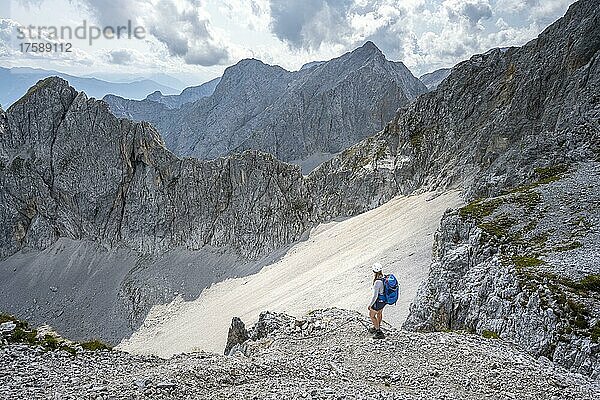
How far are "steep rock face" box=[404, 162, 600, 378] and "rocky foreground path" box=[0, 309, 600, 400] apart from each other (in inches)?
41.4

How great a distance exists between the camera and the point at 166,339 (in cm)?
4984

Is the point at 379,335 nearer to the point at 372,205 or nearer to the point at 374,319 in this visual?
the point at 374,319

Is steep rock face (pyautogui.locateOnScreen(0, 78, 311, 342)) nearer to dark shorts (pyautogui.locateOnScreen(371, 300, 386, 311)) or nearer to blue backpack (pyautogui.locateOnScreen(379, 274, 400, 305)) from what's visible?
dark shorts (pyautogui.locateOnScreen(371, 300, 386, 311))

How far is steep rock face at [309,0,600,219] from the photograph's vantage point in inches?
1208

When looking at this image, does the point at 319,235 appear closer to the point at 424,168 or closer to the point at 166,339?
the point at 424,168

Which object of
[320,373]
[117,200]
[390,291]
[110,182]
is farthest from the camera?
[117,200]

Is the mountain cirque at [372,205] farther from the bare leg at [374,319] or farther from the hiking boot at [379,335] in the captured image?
the bare leg at [374,319]

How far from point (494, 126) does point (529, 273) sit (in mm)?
35455

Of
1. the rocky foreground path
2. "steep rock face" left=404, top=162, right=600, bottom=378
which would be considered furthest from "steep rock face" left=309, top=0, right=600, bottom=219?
the rocky foreground path

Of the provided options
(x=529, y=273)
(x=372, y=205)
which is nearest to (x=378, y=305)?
(x=529, y=273)

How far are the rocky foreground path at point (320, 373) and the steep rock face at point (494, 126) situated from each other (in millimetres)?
19593

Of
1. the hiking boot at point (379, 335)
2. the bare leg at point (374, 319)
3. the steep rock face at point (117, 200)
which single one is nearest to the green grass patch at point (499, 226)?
the bare leg at point (374, 319)

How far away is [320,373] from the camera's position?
475 inches

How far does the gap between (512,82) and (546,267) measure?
131 feet
